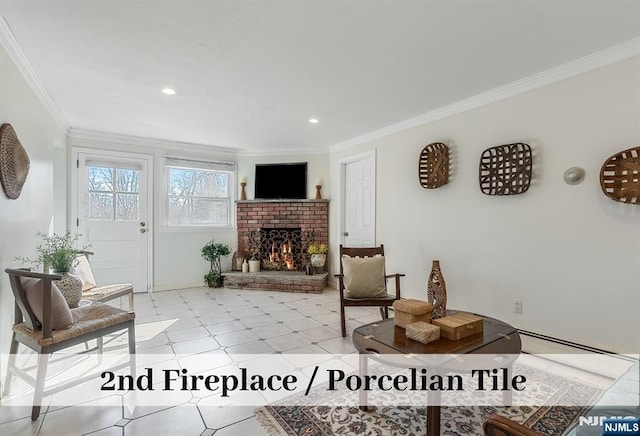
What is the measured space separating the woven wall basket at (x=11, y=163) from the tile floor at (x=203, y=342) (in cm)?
132

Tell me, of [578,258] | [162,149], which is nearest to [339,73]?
[578,258]

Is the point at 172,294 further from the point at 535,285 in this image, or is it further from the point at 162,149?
the point at 535,285

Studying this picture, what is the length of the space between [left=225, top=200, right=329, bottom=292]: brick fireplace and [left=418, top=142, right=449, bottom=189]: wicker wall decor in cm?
193

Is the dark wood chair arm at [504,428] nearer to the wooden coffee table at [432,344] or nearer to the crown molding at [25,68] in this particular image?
the wooden coffee table at [432,344]

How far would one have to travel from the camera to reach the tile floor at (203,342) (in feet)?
5.59

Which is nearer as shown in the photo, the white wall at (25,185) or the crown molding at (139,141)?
the white wall at (25,185)

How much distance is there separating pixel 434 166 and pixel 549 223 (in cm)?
124

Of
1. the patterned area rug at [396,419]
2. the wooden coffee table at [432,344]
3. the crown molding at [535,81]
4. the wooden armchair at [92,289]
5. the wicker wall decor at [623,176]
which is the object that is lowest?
the patterned area rug at [396,419]

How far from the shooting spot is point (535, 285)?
264 centimetres

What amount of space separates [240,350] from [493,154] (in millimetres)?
2869

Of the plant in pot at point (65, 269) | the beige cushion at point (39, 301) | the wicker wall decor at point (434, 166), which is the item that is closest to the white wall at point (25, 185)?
the plant in pot at point (65, 269)

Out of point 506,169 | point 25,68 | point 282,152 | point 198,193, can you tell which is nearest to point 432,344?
point 506,169

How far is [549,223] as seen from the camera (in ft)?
8.40

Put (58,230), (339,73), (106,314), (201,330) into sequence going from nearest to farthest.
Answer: (106,314)
(339,73)
(201,330)
(58,230)
